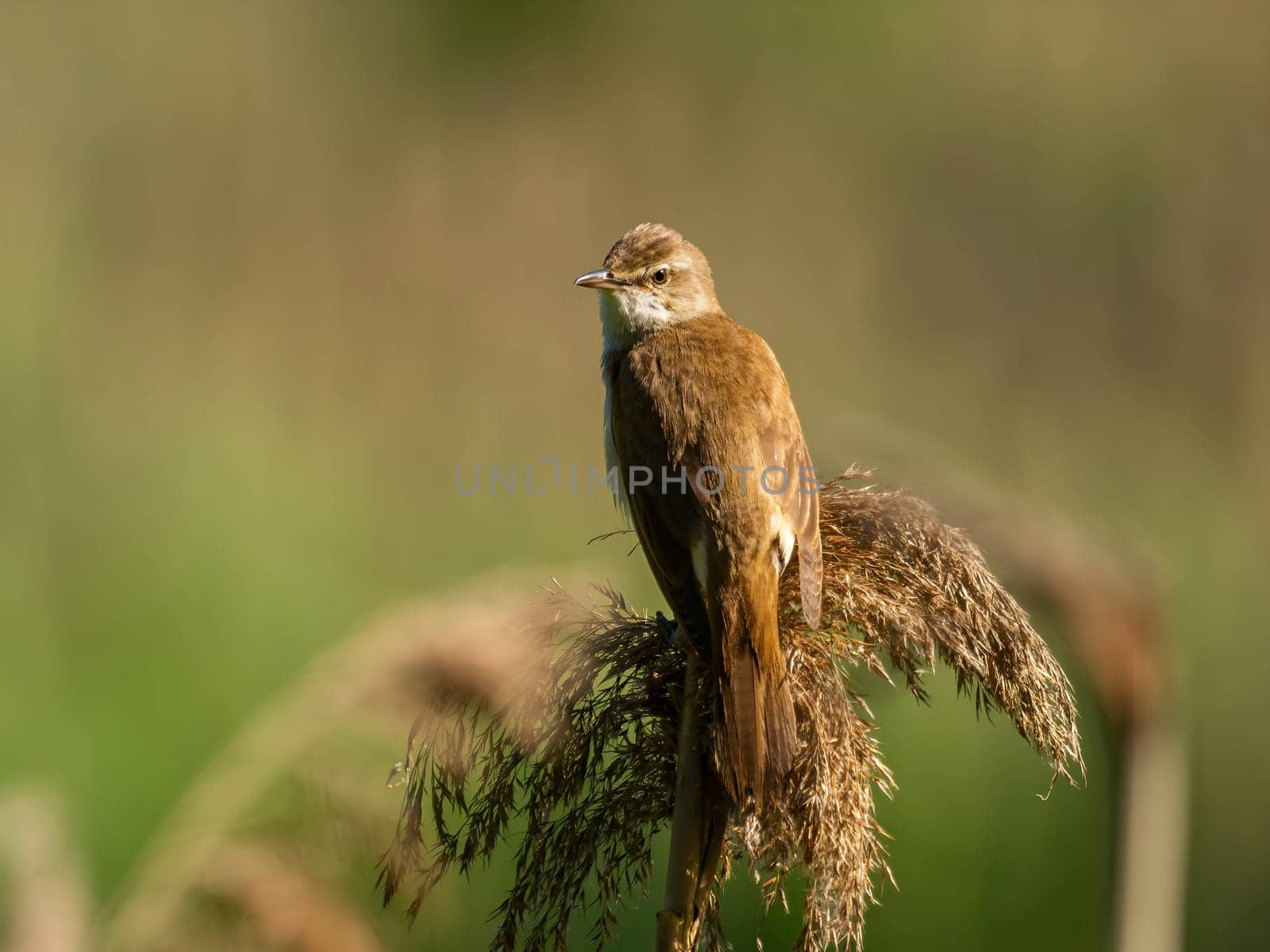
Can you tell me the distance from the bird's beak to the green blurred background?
0.64 meters

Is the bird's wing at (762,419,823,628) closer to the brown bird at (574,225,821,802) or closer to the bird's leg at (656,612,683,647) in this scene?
the brown bird at (574,225,821,802)

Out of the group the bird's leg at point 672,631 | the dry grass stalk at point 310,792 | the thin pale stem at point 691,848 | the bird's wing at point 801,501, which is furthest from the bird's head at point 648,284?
the thin pale stem at point 691,848

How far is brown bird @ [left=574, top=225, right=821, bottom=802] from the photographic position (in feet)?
5.61

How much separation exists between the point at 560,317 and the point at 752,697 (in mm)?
3589

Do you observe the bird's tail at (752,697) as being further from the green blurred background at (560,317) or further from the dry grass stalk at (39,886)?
the dry grass stalk at (39,886)

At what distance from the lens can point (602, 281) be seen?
9.57ft

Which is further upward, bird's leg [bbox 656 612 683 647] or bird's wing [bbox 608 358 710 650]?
bird's wing [bbox 608 358 710 650]

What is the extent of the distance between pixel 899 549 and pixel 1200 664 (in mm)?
1917

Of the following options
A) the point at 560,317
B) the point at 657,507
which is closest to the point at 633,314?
the point at 657,507

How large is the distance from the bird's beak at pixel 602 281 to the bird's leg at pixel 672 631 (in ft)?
4.02

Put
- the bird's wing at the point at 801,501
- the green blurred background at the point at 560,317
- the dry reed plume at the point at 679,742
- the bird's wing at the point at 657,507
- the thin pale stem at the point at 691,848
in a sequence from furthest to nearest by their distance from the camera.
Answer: the green blurred background at the point at 560,317
the bird's wing at the point at 657,507
the bird's wing at the point at 801,501
the dry reed plume at the point at 679,742
the thin pale stem at the point at 691,848

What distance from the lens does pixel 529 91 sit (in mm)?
5996

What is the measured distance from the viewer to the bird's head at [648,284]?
291 cm

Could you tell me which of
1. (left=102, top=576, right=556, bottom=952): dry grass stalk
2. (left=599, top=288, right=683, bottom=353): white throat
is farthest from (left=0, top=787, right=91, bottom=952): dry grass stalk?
(left=599, top=288, right=683, bottom=353): white throat
